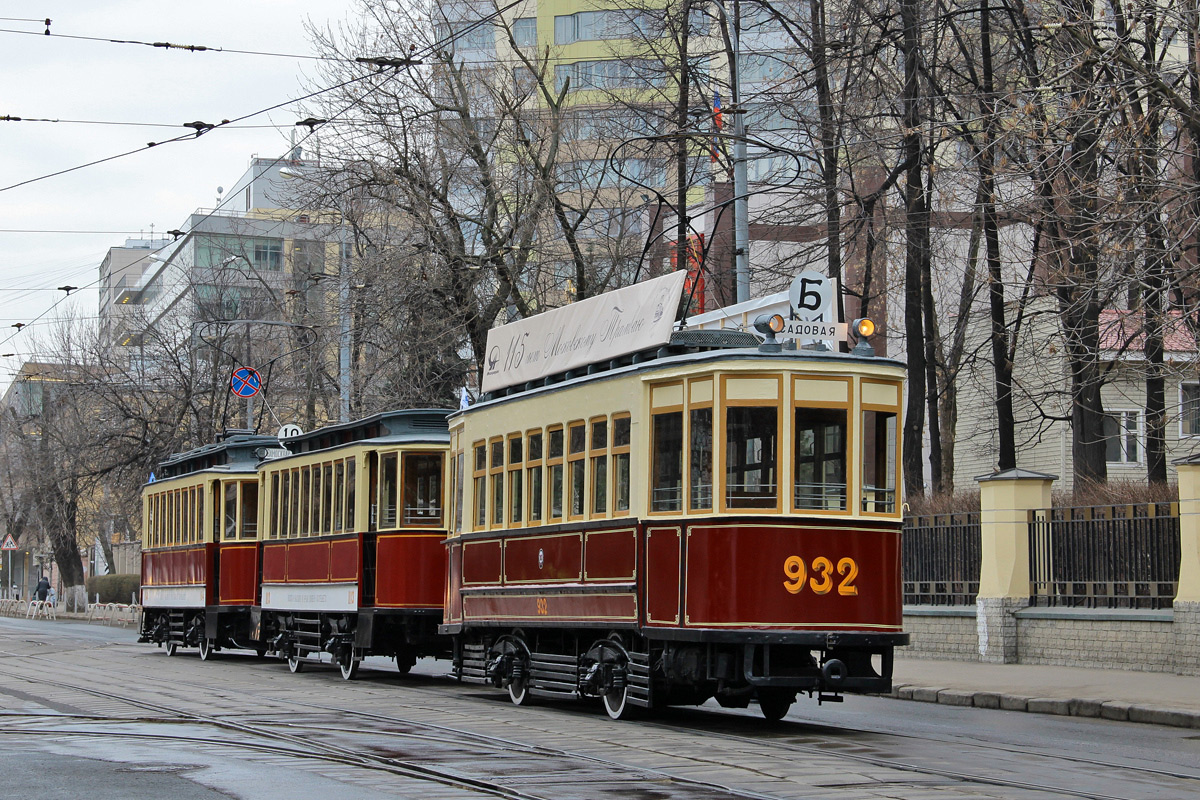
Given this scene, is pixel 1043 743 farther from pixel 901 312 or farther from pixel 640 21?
pixel 901 312

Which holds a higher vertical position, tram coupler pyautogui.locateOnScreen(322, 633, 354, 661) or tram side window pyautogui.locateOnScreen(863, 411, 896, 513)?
tram side window pyautogui.locateOnScreen(863, 411, 896, 513)

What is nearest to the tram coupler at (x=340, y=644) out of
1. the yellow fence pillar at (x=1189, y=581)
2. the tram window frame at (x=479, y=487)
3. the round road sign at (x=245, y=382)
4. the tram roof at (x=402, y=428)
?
the tram roof at (x=402, y=428)

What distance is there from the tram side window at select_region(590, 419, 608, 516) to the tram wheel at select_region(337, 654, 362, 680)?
7.75m

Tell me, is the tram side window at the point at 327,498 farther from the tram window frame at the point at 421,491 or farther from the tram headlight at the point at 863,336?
the tram headlight at the point at 863,336

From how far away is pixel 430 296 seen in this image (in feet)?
104

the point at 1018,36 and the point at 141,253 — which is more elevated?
the point at 141,253

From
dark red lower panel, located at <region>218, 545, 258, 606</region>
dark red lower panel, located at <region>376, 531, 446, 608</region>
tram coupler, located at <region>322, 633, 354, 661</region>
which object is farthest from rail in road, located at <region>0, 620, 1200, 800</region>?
dark red lower panel, located at <region>218, 545, 258, 606</region>

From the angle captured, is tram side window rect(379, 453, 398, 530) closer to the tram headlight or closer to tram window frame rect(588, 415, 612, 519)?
tram window frame rect(588, 415, 612, 519)

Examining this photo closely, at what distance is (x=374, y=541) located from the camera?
816 inches

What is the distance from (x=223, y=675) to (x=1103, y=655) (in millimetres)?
11245

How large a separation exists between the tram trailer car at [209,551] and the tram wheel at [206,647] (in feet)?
0.06

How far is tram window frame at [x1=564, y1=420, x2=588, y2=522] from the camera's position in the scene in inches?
582

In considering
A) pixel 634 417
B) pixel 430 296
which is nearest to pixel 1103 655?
pixel 634 417

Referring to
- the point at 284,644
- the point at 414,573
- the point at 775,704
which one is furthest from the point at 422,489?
the point at 775,704
